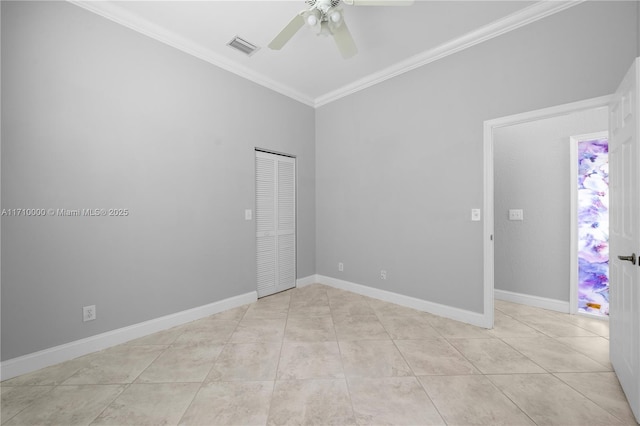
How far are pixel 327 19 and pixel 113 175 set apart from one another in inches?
90.4

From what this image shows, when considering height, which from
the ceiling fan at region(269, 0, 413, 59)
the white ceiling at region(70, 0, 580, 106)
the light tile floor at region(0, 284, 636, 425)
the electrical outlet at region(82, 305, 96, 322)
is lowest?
the light tile floor at region(0, 284, 636, 425)

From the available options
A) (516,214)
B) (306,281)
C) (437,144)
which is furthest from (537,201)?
(306,281)

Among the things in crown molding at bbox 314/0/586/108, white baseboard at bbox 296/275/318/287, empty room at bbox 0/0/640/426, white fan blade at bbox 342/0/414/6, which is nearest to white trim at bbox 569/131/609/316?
empty room at bbox 0/0/640/426

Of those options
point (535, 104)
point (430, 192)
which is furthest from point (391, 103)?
point (535, 104)

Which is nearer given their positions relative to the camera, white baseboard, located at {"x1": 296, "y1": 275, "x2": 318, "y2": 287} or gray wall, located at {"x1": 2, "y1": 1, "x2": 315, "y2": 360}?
gray wall, located at {"x1": 2, "y1": 1, "x2": 315, "y2": 360}

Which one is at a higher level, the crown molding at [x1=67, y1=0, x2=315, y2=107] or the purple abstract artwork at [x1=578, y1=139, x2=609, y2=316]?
the crown molding at [x1=67, y1=0, x2=315, y2=107]

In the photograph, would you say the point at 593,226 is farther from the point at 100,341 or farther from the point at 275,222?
the point at 100,341

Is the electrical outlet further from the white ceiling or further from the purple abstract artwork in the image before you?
the purple abstract artwork

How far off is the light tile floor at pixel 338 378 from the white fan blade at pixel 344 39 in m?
2.66

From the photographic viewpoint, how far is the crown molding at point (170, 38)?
2.17 m

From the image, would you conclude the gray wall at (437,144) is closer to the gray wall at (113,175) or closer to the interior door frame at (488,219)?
the interior door frame at (488,219)

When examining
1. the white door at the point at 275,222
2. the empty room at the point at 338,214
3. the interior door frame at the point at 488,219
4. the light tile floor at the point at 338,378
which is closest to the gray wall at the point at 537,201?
the empty room at the point at 338,214

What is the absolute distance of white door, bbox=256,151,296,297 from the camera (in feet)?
11.5

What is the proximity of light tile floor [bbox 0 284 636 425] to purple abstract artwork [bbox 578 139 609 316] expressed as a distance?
Result: 0.39 m
